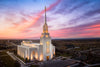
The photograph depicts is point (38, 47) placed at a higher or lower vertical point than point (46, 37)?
lower

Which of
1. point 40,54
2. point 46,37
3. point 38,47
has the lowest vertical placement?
point 40,54

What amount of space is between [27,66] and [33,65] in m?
1.80

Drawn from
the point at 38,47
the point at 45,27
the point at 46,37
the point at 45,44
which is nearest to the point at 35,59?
the point at 38,47

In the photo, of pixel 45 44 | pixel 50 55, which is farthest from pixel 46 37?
pixel 50 55

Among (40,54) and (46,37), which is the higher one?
(46,37)

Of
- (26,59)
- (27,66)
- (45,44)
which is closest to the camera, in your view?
(27,66)

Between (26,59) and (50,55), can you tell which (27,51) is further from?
(50,55)

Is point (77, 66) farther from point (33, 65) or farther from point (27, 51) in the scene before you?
point (27, 51)

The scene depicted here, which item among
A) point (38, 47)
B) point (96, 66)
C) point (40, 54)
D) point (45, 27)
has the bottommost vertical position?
point (96, 66)

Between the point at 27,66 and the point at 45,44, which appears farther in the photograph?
the point at 45,44

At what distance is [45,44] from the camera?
33562mm

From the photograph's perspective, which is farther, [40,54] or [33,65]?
[40,54]

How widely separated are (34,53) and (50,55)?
6.09 metres

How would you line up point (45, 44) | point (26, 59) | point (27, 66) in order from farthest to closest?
point (45, 44), point (26, 59), point (27, 66)
